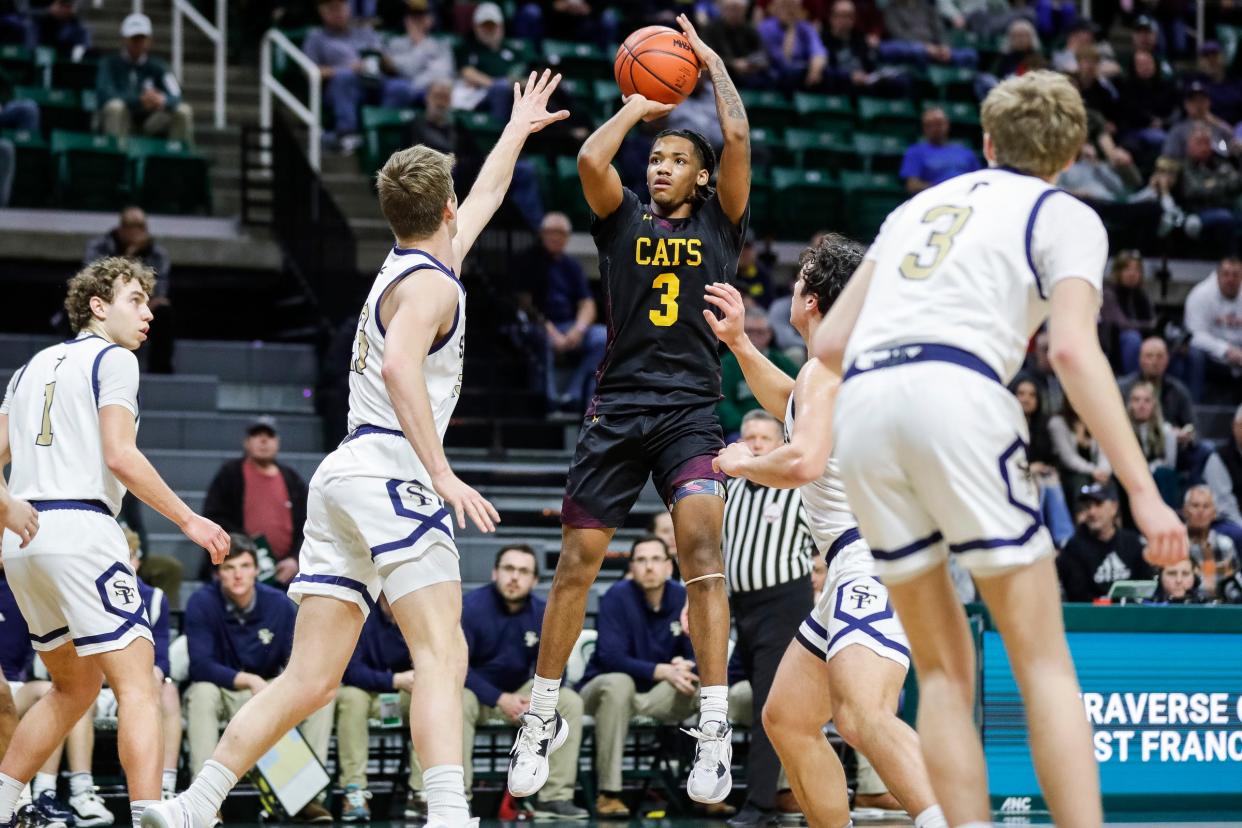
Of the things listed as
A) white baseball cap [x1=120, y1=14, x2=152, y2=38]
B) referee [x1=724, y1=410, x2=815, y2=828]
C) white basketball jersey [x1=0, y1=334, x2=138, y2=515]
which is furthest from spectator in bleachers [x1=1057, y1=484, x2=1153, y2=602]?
white baseball cap [x1=120, y1=14, x2=152, y2=38]

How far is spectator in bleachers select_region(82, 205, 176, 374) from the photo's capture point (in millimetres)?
13195

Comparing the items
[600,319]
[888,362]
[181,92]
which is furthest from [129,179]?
[888,362]

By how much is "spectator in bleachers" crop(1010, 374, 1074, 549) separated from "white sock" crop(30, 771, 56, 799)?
22.8 ft

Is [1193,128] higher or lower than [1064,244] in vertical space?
higher

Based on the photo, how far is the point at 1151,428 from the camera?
538 inches

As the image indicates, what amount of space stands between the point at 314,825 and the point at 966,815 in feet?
18.2

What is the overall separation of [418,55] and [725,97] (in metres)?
10.4

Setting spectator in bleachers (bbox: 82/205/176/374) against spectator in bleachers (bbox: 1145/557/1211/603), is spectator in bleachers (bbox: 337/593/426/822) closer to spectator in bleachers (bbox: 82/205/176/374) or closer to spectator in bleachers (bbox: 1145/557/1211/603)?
spectator in bleachers (bbox: 82/205/176/374)

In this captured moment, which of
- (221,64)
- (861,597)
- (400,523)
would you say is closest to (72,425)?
(400,523)

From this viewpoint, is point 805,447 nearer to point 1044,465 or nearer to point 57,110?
point 1044,465

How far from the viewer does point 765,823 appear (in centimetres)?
938

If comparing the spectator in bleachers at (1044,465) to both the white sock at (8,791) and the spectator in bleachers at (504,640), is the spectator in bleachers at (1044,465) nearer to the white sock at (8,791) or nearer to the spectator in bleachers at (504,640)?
the spectator in bleachers at (504,640)

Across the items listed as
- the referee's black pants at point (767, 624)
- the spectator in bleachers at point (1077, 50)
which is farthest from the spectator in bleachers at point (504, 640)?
the spectator in bleachers at point (1077, 50)

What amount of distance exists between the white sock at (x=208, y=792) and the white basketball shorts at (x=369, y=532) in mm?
643
